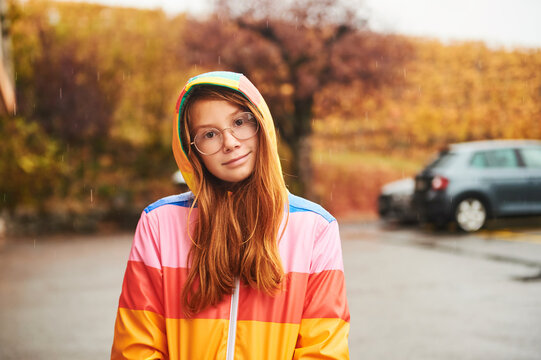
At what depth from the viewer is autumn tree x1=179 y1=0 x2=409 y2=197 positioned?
17.0 m

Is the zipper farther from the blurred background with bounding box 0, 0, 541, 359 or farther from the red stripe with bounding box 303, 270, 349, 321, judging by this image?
the blurred background with bounding box 0, 0, 541, 359

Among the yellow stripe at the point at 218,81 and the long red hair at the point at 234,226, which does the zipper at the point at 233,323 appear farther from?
the yellow stripe at the point at 218,81

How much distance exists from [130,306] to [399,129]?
24210mm

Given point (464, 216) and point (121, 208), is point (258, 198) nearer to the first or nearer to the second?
point (464, 216)

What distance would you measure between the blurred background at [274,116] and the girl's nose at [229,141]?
4096 mm

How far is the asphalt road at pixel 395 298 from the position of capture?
15.7ft

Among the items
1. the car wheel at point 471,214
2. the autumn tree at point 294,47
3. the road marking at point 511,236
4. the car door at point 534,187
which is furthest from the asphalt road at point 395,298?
the autumn tree at point 294,47

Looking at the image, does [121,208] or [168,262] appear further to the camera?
[121,208]

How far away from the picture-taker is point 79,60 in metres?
18.0

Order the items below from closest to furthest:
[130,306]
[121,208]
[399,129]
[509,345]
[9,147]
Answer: [130,306]
[509,345]
[9,147]
[121,208]
[399,129]

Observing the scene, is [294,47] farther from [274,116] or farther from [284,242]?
[284,242]

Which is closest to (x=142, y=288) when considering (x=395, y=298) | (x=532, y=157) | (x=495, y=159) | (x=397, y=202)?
(x=395, y=298)

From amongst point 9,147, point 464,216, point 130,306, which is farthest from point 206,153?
point 9,147

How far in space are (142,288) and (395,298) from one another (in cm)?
518
